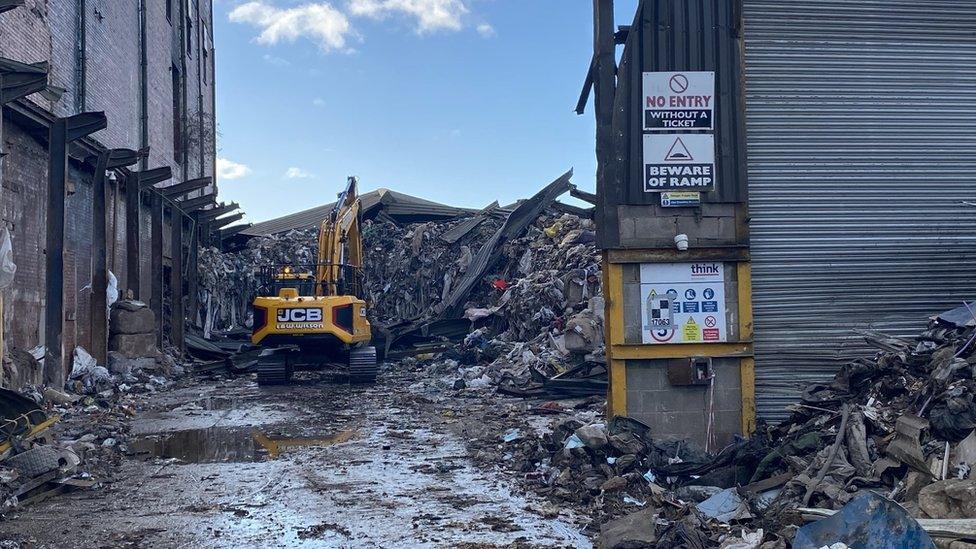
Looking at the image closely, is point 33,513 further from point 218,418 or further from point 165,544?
point 218,418

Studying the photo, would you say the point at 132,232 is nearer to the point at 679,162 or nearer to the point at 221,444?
the point at 221,444

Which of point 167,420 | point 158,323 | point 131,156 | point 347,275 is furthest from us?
point 158,323

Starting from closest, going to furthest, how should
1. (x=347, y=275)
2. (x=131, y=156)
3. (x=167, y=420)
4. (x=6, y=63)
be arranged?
(x=6, y=63) < (x=167, y=420) < (x=131, y=156) < (x=347, y=275)

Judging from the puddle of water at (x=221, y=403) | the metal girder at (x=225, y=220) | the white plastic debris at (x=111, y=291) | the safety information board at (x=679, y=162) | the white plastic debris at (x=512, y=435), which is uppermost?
the metal girder at (x=225, y=220)

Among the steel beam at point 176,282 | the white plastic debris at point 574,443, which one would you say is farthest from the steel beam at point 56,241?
the white plastic debris at point 574,443

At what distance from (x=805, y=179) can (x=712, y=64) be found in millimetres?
1433

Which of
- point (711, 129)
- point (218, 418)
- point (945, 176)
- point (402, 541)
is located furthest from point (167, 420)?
point (945, 176)

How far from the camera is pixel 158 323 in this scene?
62.7 ft

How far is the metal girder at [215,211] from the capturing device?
23297 millimetres

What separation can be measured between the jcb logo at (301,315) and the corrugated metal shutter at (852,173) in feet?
31.5

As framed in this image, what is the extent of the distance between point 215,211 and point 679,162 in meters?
18.6

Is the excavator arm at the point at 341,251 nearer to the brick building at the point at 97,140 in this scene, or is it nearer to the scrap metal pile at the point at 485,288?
the scrap metal pile at the point at 485,288

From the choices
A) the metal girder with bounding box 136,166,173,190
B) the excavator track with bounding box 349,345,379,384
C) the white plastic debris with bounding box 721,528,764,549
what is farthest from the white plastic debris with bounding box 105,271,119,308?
the white plastic debris with bounding box 721,528,764,549

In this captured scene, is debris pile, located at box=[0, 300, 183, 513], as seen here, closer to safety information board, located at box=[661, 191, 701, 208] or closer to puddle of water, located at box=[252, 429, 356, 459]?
puddle of water, located at box=[252, 429, 356, 459]
